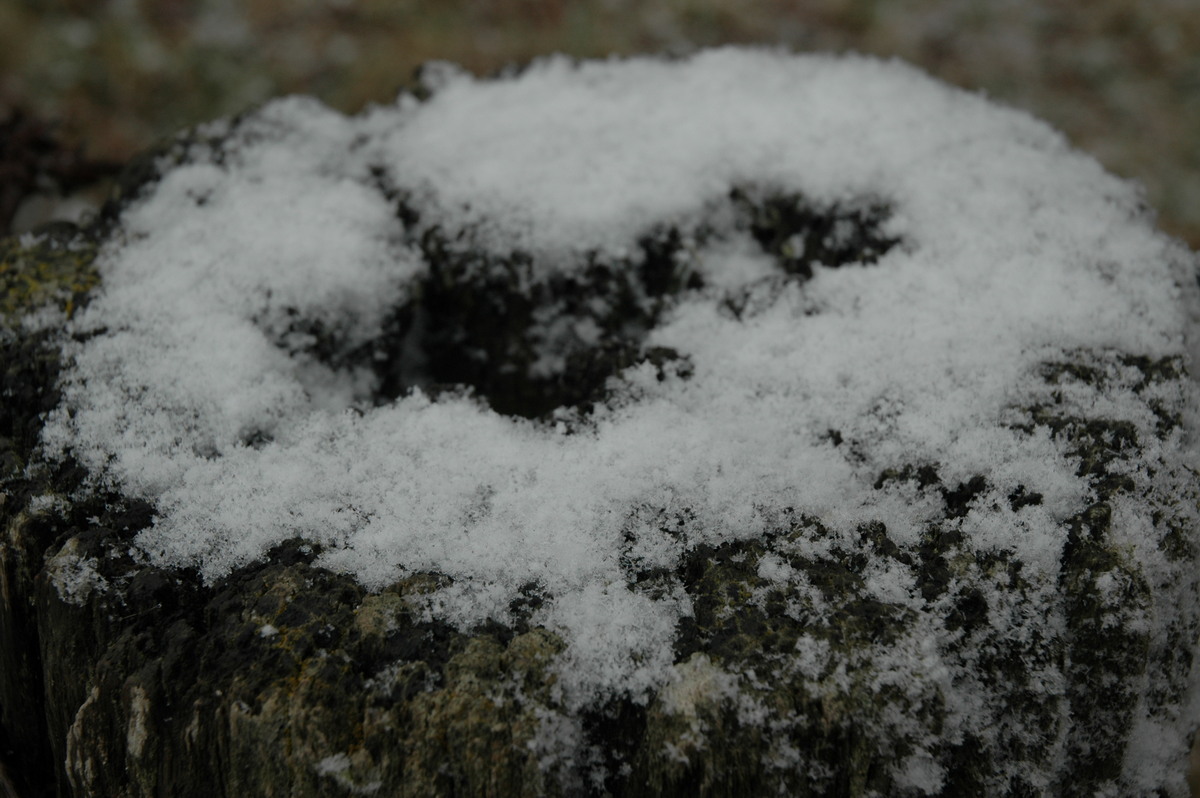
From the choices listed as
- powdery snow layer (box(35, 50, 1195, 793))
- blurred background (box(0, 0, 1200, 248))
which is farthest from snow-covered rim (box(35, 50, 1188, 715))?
blurred background (box(0, 0, 1200, 248))

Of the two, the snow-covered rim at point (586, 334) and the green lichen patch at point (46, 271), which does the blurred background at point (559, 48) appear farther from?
the green lichen patch at point (46, 271)

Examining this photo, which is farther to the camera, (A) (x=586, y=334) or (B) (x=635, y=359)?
(A) (x=586, y=334)

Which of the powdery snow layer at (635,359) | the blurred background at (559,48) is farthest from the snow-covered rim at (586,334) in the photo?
the blurred background at (559,48)

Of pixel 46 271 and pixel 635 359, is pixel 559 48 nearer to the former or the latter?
pixel 46 271

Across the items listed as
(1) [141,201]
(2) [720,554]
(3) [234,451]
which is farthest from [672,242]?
(1) [141,201]

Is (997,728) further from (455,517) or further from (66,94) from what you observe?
(66,94)

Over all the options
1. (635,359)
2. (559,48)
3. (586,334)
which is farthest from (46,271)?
(559,48)
